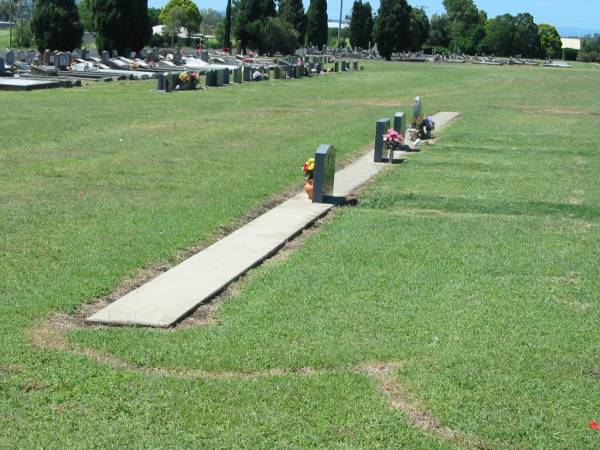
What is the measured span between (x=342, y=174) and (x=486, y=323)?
10.2m

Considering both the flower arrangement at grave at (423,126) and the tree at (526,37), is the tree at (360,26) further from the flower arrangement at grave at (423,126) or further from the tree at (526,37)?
the flower arrangement at grave at (423,126)

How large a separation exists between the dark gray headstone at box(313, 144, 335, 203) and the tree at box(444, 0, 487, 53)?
129034 mm

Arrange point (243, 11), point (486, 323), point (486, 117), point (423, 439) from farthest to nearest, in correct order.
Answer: point (243, 11) → point (486, 117) → point (486, 323) → point (423, 439)

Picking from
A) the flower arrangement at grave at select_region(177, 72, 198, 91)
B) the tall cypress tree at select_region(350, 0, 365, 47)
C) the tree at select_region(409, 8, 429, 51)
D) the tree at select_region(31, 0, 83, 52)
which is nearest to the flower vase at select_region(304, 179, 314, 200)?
the flower arrangement at grave at select_region(177, 72, 198, 91)

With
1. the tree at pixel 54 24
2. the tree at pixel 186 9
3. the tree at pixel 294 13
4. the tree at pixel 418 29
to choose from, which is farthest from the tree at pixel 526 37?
the tree at pixel 54 24

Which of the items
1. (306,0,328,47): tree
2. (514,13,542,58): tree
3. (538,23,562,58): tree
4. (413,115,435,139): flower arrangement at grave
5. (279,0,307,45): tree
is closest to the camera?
(413,115,435,139): flower arrangement at grave

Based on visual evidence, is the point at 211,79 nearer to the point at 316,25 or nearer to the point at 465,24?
the point at 316,25

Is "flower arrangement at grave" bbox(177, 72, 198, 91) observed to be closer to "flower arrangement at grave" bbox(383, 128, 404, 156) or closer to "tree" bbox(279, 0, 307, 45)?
"flower arrangement at grave" bbox(383, 128, 404, 156)

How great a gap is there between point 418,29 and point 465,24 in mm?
22939

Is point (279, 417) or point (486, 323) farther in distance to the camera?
point (486, 323)

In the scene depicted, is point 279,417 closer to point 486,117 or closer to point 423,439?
point 423,439

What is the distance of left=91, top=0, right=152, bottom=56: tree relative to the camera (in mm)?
59594

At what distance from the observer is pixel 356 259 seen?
1080 cm

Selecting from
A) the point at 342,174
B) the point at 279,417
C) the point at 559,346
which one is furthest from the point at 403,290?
the point at 342,174
